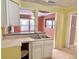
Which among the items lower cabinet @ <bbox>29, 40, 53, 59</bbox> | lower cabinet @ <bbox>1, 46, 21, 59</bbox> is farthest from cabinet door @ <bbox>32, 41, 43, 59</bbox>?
lower cabinet @ <bbox>1, 46, 21, 59</bbox>

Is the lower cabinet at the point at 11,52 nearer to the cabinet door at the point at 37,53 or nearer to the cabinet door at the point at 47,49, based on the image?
the cabinet door at the point at 37,53

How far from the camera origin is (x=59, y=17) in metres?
6.38

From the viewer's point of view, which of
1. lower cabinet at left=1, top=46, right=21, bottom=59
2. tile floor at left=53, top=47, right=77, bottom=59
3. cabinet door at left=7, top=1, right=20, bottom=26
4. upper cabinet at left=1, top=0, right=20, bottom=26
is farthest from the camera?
tile floor at left=53, top=47, right=77, bottom=59

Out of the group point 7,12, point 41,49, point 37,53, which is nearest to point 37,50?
point 37,53

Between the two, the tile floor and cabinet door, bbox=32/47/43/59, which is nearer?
cabinet door, bbox=32/47/43/59

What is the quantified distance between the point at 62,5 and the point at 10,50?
4449mm

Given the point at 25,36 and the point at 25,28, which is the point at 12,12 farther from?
the point at 25,28

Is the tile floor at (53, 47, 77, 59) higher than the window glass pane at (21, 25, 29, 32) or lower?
lower

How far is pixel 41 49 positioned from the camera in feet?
12.9

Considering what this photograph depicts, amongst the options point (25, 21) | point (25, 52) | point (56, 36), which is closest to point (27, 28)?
point (25, 21)

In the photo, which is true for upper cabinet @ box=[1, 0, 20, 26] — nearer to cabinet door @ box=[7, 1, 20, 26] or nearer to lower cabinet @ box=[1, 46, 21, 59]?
cabinet door @ box=[7, 1, 20, 26]

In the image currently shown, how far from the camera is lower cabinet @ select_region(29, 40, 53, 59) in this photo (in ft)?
11.9

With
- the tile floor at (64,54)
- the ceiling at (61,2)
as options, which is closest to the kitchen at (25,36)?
the ceiling at (61,2)

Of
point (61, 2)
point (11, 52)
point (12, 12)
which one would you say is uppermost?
point (61, 2)
